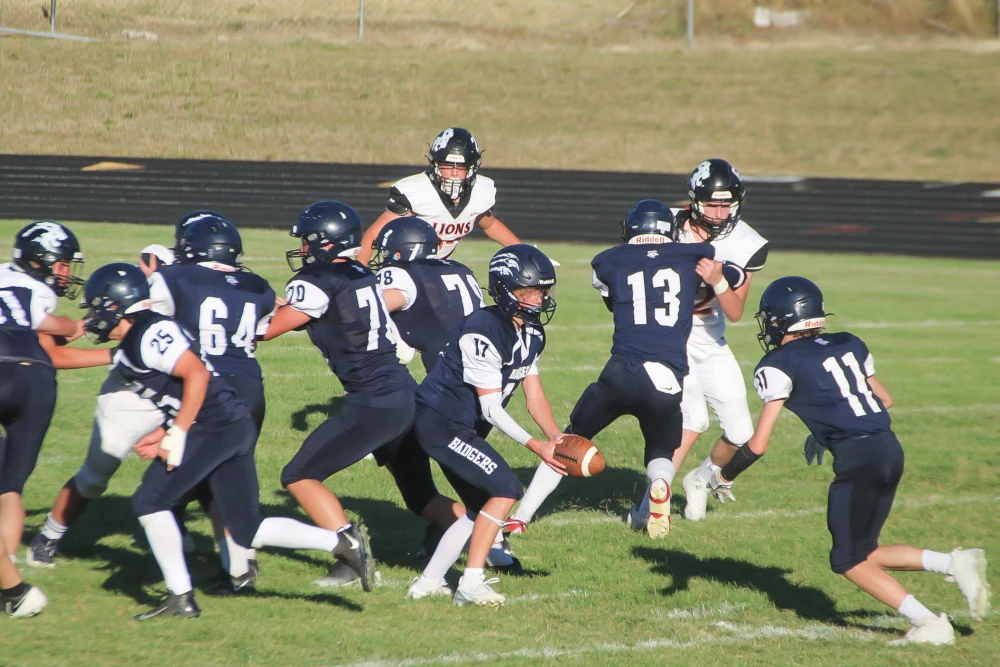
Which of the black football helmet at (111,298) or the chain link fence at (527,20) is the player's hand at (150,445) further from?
the chain link fence at (527,20)

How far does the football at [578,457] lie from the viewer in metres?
5.03

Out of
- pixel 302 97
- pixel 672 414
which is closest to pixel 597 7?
pixel 302 97

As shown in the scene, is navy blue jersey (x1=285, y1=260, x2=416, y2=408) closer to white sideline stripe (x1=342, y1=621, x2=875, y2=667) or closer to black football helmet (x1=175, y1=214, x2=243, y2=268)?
black football helmet (x1=175, y1=214, x2=243, y2=268)

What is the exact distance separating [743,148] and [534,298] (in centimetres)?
2300

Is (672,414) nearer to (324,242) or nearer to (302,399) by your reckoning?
(324,242)

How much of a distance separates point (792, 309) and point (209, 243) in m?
2.95

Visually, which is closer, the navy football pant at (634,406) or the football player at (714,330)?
the navy football pant at (634,406)

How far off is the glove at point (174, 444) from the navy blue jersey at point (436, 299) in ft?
6.25

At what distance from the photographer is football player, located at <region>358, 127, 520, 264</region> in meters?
7.81

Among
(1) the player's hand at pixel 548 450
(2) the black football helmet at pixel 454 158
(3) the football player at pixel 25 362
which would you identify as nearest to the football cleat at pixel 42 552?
(3) the football player at pixel 25 362

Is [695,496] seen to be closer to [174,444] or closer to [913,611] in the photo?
[913,611]

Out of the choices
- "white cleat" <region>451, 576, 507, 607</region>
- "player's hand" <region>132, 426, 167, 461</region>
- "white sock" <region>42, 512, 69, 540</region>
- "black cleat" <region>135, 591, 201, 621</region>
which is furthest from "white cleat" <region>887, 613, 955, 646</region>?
"white sock" <region>42, 512, 69, 540</region>

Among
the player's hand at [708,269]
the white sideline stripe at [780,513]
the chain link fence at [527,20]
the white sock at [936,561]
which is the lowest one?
the white sideline stripe at [780,513]

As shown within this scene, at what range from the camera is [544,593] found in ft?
17.5
